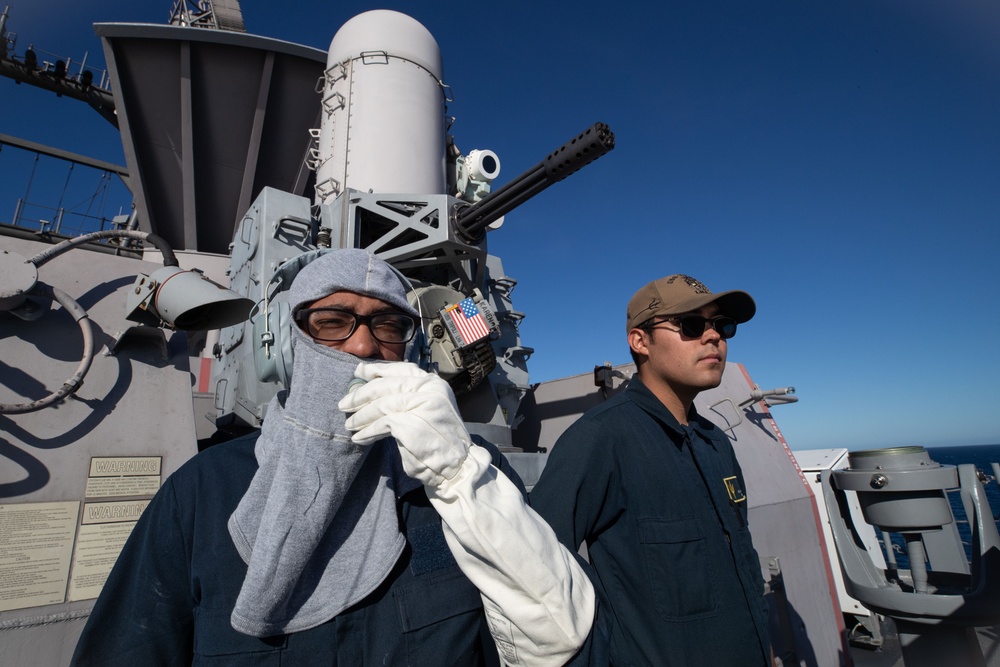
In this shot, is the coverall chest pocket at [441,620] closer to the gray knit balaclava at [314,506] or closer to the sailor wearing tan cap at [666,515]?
the gray knit balaclava at [314,506]

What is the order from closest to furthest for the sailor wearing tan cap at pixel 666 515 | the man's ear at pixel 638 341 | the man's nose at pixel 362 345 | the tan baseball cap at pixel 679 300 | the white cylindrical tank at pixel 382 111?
the man's nose at pixel 362 345 < the sailor wearing tan cap at pixel 666 515 < the tan baseball cap at pixel 679 300 < the man's ear at pixel 638 341 < the white cylindrical tank at pixel 382 111

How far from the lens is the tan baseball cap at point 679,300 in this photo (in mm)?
1981

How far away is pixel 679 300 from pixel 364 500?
1352 mm

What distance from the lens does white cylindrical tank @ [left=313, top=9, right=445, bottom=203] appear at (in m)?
5.57

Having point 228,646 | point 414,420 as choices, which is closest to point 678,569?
point 414,420

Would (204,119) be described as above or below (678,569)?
above

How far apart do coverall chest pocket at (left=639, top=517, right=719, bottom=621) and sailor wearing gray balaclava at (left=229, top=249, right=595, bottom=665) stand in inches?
22.6

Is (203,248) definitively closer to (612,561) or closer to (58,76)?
(58,76)

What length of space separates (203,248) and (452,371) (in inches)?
381

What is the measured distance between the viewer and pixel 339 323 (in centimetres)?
134

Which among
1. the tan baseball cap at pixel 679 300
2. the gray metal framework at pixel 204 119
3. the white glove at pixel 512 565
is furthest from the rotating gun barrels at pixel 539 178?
the gray metal framework at pixel 204 119

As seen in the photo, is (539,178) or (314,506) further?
(539,178)

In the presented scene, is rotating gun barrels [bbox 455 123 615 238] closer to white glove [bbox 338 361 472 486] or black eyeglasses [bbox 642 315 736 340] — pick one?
black eyeglasses [bbox 642 315 736 340]

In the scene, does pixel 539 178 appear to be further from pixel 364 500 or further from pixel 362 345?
pixel 364 500
